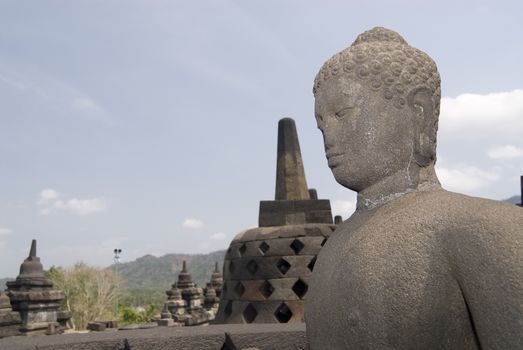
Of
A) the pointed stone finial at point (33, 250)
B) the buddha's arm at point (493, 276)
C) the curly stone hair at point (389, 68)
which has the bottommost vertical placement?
the buddha's arm at point (493, 276)

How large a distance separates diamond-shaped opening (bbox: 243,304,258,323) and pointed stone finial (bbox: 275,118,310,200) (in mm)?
1173

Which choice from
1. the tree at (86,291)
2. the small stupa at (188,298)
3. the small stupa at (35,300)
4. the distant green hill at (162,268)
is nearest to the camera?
the small stupa at (35,300)

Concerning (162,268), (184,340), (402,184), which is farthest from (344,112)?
(162,268)

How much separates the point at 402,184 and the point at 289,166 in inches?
125

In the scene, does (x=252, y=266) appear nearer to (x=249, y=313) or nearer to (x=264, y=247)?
(x=264, y=247)

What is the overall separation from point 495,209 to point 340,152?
624mm

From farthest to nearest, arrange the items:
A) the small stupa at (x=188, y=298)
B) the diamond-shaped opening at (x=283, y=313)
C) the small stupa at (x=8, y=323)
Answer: the small stupa at (x=188, y=298) → the small stupa at (x=8, y=323) → the diamond-shaped opening at (x=283, y=313)

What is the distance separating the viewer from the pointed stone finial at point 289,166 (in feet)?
16.3

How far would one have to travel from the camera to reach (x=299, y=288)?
422 centimetres

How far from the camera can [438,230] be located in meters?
1.61

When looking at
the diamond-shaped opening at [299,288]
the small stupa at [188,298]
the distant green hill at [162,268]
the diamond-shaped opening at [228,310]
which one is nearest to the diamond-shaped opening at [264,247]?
the diamond-shaped opening at [299,288]

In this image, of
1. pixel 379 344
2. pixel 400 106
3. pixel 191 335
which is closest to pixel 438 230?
pixel 379 344

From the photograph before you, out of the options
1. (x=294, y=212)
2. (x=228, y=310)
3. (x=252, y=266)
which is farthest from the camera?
(x=294, y=212)

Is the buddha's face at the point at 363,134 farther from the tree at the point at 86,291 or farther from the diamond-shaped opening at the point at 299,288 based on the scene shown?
the tree at the point at 86,291
